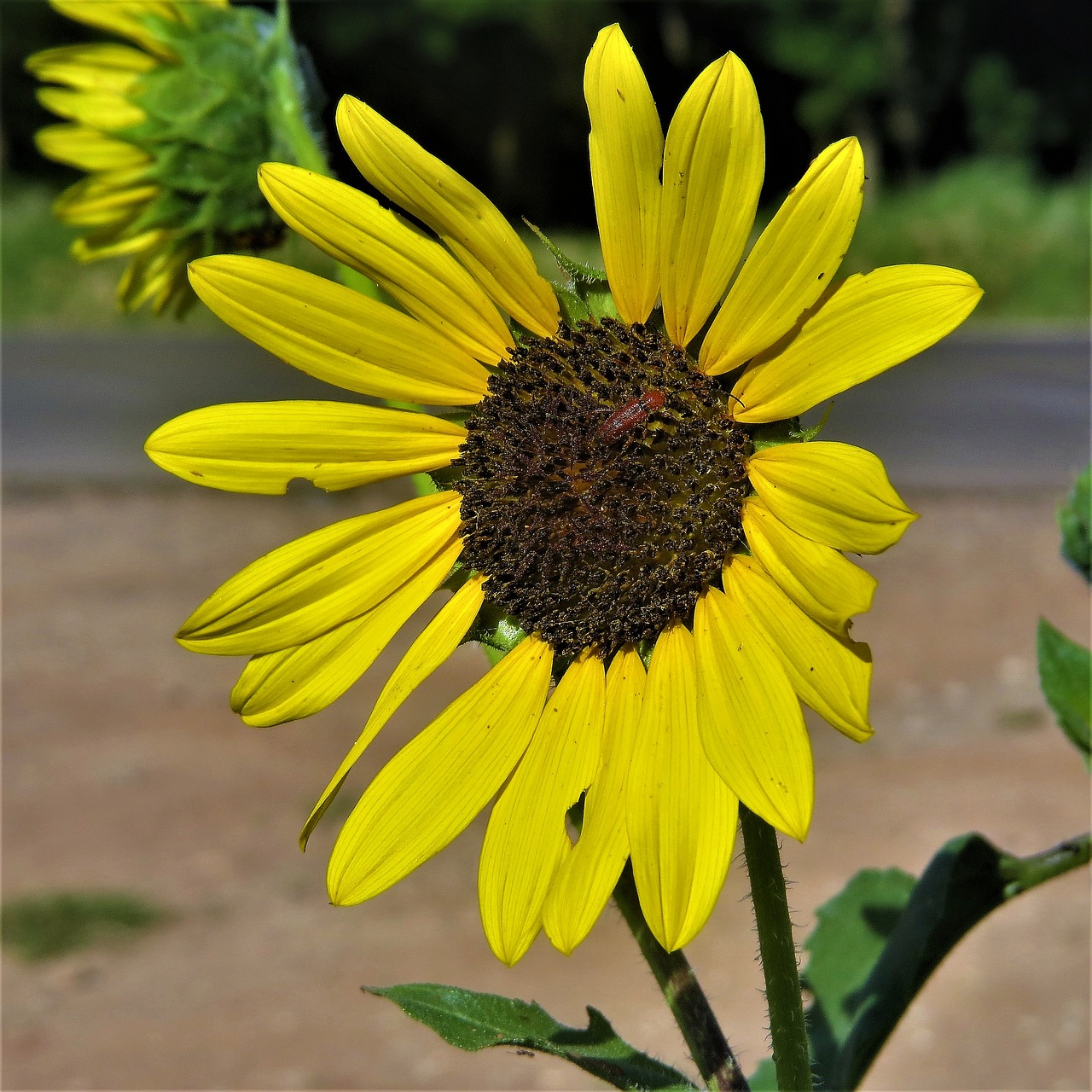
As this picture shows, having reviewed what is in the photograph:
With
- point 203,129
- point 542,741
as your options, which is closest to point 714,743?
point 542,741

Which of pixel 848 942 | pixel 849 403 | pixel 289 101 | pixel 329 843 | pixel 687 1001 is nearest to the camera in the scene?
pixel 687 1001

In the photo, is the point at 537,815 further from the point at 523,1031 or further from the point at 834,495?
the point at 834,495

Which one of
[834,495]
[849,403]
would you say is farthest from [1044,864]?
[849,403]

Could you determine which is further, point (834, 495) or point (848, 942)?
point (848, 942)

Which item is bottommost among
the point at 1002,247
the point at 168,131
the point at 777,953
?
the point at 777,953

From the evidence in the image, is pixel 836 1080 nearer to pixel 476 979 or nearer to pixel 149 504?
pixel 476 979

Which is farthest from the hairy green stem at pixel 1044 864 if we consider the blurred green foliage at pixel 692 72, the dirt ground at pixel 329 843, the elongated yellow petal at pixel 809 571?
the blurred green foliage at pixel 692 72

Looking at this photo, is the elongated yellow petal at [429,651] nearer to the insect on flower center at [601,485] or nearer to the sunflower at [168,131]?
the insect on flower center at [601,485]
